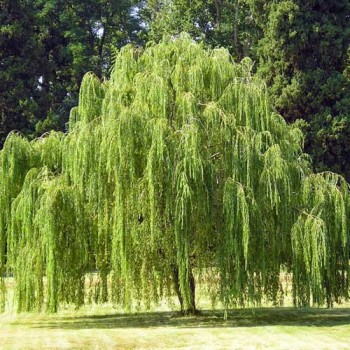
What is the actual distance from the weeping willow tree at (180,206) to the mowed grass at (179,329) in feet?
2.02

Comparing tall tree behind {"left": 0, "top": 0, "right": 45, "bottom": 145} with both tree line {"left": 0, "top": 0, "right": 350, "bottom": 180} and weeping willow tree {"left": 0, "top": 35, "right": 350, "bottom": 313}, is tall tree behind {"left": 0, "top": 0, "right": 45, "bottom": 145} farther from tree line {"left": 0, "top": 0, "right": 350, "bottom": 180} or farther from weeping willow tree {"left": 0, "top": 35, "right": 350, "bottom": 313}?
weeping willow tree {"left": 0, "top": 35, "right": 350, "bottom": 313}

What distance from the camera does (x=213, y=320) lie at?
16.0 metres

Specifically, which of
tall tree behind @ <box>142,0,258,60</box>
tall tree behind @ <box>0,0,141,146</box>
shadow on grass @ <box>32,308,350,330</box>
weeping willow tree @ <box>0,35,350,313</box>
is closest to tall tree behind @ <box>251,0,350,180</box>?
tall tree behind @ <box>142,0,258,60</box>

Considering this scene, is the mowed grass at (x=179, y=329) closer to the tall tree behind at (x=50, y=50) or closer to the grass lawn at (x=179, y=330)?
the grass lawn at (x=179, y=330)

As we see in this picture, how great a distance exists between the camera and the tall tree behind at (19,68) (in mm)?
35406

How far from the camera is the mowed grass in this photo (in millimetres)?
12445

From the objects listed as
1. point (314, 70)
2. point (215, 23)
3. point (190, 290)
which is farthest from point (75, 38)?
point (190, 290)

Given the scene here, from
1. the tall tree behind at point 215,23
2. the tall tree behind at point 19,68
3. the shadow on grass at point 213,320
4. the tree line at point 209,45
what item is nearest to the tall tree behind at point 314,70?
the tree line at point 209,45

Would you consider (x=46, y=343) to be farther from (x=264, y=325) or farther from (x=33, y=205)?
(x=264, y=325)

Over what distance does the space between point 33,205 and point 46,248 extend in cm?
112

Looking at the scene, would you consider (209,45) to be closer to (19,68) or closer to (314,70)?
(314,70)

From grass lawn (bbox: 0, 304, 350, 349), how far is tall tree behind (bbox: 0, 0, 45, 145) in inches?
704

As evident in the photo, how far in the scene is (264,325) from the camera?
49.7ft

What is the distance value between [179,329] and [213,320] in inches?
70.0
